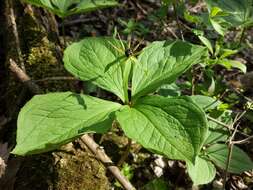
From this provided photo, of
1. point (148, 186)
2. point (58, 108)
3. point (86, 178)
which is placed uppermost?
point (58, 108)

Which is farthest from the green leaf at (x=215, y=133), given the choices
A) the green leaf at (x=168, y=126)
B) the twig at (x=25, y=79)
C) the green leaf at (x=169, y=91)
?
the twig at (x=25, y=79)

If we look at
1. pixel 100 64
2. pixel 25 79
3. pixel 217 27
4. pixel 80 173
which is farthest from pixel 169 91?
pixel 25 79

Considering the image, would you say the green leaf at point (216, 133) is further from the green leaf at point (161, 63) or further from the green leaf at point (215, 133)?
the green leaf at point (161, 63)

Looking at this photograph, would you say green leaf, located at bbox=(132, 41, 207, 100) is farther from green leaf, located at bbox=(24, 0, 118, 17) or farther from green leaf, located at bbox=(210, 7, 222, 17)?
green leaf, located at bbox=(24, 0, 118, 17)

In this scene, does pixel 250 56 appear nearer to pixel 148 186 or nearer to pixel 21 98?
pixel 148 186

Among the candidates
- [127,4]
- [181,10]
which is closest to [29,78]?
[181,10]

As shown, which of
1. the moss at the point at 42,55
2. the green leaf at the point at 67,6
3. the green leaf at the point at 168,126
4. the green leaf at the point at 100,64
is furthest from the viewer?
the moss at the point at 42,55
